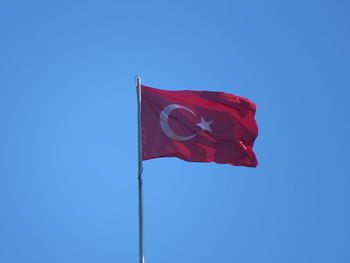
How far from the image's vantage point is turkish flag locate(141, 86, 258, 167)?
26078 mm

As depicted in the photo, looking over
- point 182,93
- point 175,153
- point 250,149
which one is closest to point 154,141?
point 175,153

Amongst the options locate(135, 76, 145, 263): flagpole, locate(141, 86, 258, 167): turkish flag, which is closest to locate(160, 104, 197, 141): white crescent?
locate(141, 86, 258, 167): turkish flag

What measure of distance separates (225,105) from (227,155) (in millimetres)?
A: 2497

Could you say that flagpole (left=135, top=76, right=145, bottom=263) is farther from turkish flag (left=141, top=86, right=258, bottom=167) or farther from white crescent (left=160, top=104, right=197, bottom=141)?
white crescent (left=160, top=104, right=197, bottom=141)

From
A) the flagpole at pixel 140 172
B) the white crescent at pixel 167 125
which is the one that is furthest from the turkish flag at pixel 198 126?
the flagpole at pixel 140 172

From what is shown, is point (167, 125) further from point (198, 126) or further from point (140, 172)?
point (140, 172)

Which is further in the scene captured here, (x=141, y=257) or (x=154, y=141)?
(x=154, y=141)

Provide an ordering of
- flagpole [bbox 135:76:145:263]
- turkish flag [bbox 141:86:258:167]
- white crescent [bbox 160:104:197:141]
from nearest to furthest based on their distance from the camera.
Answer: flagpole [bbox 135:76:145:263] < turkish flag [bbox 141:86:258:167] < white crescent [bbox 160:104:197:141]

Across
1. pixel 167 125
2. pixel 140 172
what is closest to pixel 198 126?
pixel 167 125

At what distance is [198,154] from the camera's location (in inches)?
1048

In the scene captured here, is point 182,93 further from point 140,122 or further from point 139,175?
point 139,175

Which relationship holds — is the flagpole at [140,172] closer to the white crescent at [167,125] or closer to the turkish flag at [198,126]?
the turkish flag at [198,126]

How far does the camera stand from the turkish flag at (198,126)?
26.1 m

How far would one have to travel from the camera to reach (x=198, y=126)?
1078 inches
